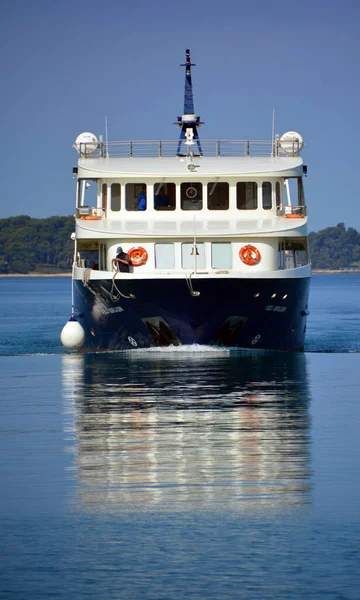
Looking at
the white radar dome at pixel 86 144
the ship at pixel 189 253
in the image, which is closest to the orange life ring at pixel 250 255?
the ship at pixel 189 253

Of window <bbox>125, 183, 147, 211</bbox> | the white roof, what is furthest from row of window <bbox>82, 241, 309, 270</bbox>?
the white roof

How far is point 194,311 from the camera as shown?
3216cm

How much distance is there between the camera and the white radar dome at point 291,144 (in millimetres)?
37438

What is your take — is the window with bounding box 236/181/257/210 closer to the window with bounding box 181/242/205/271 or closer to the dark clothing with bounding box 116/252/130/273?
the window with bounding box 181/242/205/271

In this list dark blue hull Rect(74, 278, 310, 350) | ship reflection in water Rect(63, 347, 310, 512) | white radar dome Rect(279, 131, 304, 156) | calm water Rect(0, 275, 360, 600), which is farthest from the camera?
white radar dome Rect(279, 131, 304, 156)

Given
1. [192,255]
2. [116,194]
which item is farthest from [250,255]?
[116,194]

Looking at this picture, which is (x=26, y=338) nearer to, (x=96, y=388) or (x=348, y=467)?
(x=96, y=388)

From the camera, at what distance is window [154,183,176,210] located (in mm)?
34969

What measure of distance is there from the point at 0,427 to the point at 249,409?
4762 mm

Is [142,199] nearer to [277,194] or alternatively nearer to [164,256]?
[164,256]

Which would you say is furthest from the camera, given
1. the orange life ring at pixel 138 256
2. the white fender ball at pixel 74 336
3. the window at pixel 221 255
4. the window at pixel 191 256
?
the white fender ball at pixel 74 336

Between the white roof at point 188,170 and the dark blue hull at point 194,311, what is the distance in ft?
11.2

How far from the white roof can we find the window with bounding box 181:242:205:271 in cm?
237

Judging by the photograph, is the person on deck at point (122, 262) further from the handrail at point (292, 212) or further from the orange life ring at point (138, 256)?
the handrail at point (292, 212)
